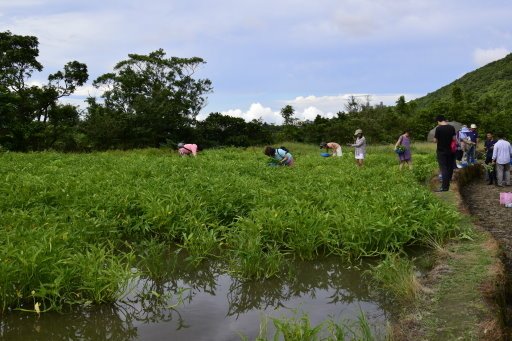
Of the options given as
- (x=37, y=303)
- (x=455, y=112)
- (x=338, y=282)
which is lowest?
(x=338, y=282)

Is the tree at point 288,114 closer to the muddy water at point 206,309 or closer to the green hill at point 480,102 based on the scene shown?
the green hill at point 480,102

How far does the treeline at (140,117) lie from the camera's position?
2855 centimetres

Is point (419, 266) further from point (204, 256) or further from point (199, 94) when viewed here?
point (199, 94)

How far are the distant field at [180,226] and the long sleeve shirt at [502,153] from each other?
5006 mm

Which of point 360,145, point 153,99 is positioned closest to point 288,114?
point 153,99

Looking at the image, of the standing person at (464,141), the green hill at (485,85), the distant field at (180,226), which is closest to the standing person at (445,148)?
the distant field at (180,226)

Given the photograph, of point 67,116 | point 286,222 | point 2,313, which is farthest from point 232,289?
point 67,116

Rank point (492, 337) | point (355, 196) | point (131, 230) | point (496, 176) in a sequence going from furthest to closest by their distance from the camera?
1. point (496, 176)
2. point (355, 196)
3. point (131, 230)
4. point (492, 337)

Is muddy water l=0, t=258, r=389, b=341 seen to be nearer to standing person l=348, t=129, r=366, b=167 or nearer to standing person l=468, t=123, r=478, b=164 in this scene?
standing person l=348, t=129, r=366, b=167

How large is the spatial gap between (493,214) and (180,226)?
6023mm

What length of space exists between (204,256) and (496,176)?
1081cm

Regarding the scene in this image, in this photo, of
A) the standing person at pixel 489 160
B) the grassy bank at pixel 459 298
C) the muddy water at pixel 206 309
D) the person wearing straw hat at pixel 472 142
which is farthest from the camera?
the person wearing straw hat at pixel 472 142

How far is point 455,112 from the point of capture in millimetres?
46406

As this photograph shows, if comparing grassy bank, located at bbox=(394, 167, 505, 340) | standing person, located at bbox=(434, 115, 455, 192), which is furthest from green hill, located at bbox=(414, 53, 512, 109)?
grassy bank, located at bbox=(394, 167, 505, 340)
